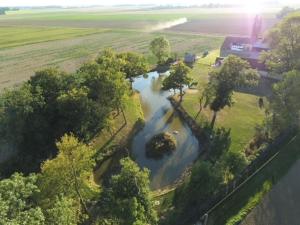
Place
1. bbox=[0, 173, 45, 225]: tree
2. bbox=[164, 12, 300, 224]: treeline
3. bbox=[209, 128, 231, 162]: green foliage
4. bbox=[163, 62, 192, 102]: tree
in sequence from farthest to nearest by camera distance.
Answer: bbox=[163, 62, 192, 102]: tree → bbox=[209, 128, 231, 162]: green foliage → bbox=[164, 12, 300, 224]: treeline → bbox=[0, 173, 45, 225]: tree

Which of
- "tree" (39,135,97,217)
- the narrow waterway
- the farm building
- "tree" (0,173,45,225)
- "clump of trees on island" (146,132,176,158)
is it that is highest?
"tree" (0,173,45,225)

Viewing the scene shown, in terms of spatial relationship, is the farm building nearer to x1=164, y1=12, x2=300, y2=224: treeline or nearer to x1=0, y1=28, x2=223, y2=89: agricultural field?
x1=164, y1=12, x2=300, y2=224: treeline

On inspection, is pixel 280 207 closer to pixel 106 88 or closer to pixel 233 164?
pixel 233 164

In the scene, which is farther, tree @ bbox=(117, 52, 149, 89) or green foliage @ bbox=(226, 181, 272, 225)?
tree @ bbox=(117, 52, 149, 89)

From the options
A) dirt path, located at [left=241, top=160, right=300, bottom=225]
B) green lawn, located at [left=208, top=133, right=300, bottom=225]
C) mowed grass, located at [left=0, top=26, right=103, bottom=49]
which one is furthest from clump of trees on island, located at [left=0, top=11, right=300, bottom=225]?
mowed grass, located at [left=0, top=26, right=103, bottom=49]

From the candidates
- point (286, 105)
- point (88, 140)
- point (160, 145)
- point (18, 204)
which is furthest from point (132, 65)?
point (18, 204)

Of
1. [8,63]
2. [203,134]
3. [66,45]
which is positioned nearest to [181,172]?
[203,134]

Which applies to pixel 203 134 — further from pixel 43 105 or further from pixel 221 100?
pixel 43 105
